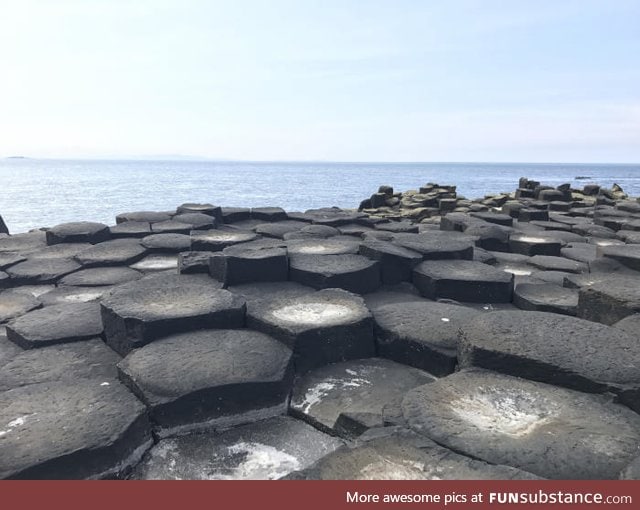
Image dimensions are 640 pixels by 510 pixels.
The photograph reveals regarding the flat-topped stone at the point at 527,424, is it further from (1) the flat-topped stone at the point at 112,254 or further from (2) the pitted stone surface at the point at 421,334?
(1) the flat-topped stone at the point at 112,254

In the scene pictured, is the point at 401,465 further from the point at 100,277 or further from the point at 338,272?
the point at 100,277

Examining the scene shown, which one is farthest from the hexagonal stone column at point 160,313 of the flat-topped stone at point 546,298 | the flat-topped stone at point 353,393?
the flat-topped stone at point 546,298

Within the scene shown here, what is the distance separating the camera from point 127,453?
1.67 m

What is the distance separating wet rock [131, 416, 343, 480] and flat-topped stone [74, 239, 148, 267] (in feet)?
8.72

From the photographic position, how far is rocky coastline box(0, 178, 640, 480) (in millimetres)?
1576

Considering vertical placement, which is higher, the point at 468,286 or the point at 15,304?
the point at 468,286

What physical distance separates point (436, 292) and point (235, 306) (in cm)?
141

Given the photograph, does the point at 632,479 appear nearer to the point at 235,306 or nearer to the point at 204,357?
the point at 204,357

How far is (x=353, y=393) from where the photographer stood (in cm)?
212

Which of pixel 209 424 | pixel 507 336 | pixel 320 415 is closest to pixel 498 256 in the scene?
pixel 507 336

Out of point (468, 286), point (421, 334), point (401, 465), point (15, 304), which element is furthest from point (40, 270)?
point (401, 465)

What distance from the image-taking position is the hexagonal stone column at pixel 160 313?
93.4 inches

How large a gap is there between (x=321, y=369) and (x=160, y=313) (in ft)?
2.82

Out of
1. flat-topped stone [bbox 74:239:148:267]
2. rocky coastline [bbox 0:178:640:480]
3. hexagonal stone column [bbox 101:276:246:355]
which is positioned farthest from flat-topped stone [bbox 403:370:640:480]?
flat-topped stone [bbox 74:239:148:267]
